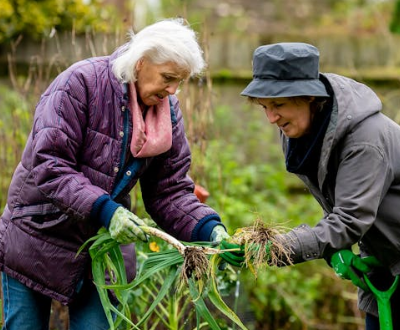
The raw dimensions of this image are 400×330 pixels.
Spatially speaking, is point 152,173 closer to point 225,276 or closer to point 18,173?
point 18,173

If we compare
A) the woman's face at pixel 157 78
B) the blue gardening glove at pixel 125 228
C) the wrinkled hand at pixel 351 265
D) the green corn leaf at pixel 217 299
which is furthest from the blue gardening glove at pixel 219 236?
the woman's face at pixel 157 78

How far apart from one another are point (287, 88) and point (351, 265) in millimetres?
678

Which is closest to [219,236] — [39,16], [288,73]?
[288,73]

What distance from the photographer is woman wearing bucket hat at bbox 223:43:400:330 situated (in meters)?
2.62

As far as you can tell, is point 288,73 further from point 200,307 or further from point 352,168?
point 200,307

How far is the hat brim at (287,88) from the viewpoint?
2.63 metres

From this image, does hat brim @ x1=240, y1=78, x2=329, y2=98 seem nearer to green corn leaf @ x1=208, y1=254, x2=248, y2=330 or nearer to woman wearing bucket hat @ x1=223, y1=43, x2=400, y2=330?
woman wearing bucket hat @ x1=223, y1=43, x2=400, y2=330

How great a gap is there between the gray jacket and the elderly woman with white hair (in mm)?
520

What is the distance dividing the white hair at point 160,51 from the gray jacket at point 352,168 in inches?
20.1

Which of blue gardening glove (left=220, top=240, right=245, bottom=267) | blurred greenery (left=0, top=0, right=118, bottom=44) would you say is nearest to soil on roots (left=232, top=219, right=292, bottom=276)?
blue gardening glove (left=220, top=240, right=245, bottom=267)

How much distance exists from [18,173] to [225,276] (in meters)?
1.32

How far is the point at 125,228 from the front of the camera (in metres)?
2.78

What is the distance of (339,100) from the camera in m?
2.67

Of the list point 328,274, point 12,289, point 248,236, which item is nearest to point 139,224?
point 248,236
